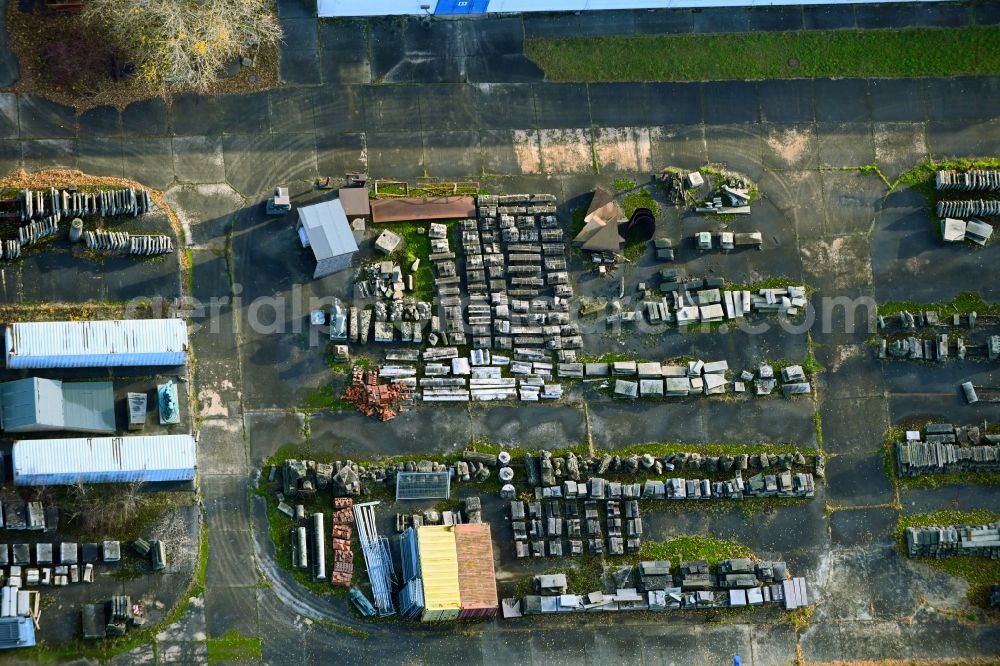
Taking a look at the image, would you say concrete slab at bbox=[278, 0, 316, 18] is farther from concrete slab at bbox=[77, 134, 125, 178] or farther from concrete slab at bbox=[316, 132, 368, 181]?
concrete slab at bbox=[77, 134, 125, 178]

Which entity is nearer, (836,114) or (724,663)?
(724,663)

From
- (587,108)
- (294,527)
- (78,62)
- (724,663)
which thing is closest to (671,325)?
(587,108)

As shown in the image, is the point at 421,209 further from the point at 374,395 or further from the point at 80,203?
the point at 80,203

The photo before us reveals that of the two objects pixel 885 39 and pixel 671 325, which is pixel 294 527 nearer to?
pixel 671 325

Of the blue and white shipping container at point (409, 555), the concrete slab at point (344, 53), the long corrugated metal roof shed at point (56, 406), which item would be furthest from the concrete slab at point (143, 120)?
the blue and white shipping container at point (409, 555)

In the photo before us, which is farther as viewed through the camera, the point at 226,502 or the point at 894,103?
the point at 894,103

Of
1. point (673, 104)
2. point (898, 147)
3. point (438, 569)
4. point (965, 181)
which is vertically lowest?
point (438, 569)

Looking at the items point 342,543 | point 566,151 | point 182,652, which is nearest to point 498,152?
point 566,151
